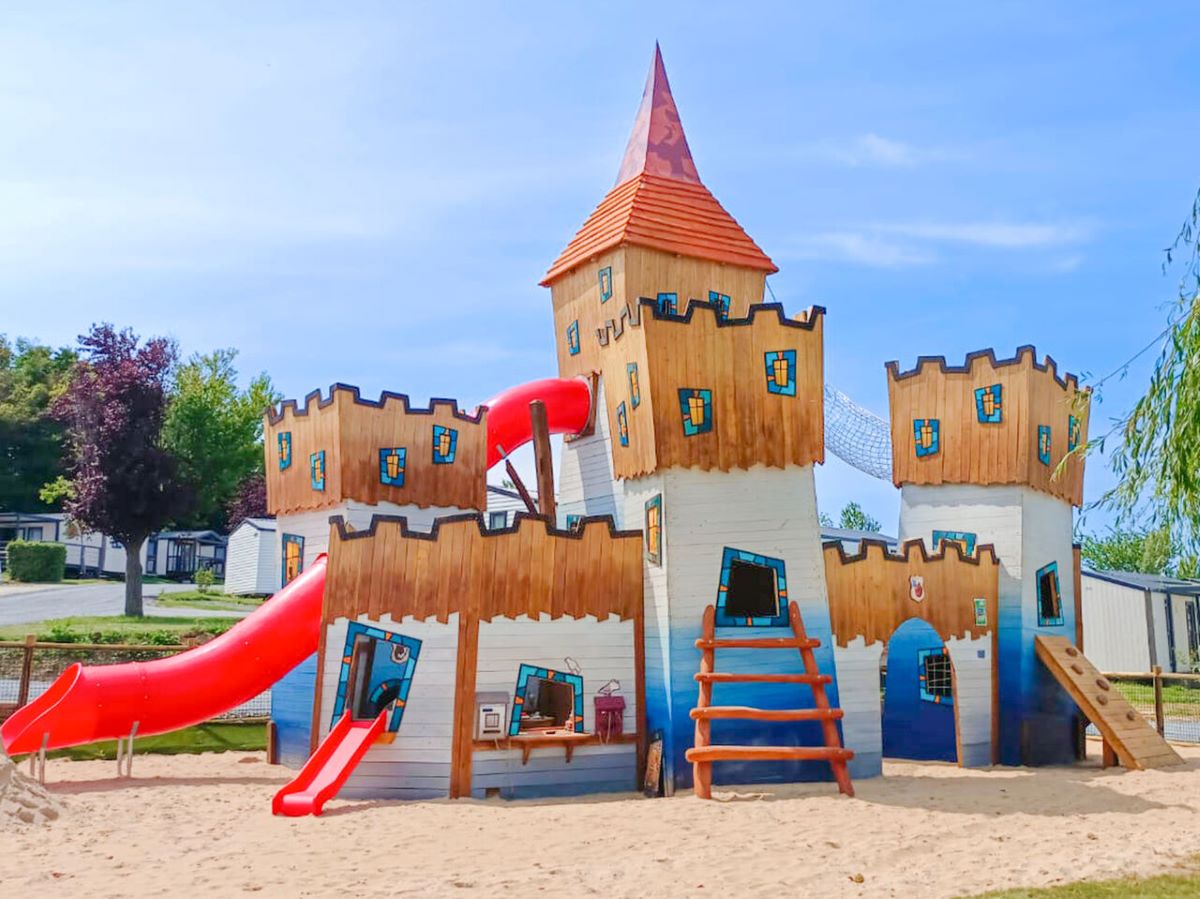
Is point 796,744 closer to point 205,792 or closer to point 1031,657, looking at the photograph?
point 1031,657

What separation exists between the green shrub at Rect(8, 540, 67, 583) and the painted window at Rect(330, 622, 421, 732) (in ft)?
106

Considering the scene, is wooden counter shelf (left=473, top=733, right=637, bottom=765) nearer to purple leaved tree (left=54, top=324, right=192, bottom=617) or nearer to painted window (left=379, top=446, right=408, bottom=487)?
painted window (left=379, top=446, right=408, bottom=487)

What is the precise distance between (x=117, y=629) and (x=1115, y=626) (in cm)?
2692

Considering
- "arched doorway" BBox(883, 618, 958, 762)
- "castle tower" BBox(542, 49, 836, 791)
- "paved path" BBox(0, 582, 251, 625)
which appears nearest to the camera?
"castle tower" BBox(542, 49, 836, 791)

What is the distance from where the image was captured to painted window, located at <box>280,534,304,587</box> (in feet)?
56.7

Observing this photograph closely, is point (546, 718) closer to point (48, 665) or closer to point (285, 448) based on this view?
point (285, 448)

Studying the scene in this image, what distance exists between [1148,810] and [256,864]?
9.97 metres

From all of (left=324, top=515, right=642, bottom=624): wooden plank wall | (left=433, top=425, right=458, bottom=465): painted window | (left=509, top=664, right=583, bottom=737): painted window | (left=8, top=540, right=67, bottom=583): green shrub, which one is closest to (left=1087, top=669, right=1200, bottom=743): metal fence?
(left=509, top=664, right=583, bottom=737): painted window

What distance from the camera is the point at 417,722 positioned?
1230 centimetres

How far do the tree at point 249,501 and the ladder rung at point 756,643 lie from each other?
→ 39136 mm

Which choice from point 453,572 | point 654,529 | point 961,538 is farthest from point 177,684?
point 961,538

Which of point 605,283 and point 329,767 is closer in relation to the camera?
point 329,767

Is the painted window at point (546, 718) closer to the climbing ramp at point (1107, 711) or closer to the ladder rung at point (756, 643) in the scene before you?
the ladder rung at point (756, 643)

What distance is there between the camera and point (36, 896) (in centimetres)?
786
